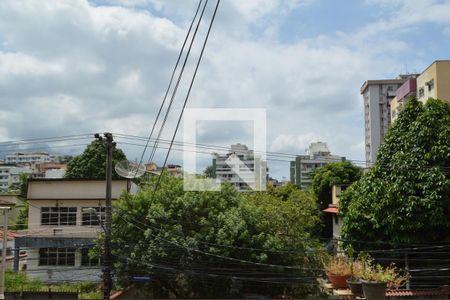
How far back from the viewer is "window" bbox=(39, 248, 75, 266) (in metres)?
14.7

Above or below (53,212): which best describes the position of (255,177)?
above

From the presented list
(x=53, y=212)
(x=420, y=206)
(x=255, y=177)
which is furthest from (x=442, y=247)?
(x=53, y=212)

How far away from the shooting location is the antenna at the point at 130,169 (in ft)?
30.4

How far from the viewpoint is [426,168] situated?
827 cm

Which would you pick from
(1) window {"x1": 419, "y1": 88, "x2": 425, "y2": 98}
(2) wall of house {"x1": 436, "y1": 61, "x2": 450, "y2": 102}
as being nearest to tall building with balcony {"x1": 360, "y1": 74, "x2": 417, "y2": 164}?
(1) window {"x1": 419, "y1": 88, "x2": 425, "y2": 98}

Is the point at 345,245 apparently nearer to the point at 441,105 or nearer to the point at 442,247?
the point at 442,247

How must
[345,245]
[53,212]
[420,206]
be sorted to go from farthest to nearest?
[53,212] < [345,245] < [420,206]

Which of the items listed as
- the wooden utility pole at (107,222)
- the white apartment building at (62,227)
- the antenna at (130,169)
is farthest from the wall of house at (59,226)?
the wooden utility pole at (107,222)

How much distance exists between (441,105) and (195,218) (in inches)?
219

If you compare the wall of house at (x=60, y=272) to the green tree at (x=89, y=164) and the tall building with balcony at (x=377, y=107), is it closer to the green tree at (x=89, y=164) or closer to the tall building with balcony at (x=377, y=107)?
the green tree at (x=89, y=164)

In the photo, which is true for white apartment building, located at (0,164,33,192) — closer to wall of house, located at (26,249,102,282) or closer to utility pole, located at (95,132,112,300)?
wall of house, located at (26,249,102,282)
